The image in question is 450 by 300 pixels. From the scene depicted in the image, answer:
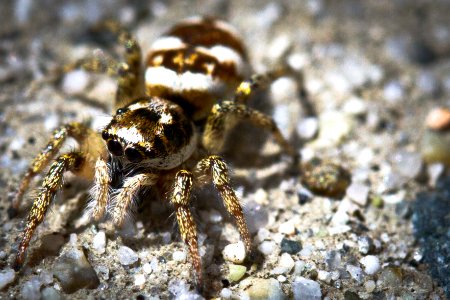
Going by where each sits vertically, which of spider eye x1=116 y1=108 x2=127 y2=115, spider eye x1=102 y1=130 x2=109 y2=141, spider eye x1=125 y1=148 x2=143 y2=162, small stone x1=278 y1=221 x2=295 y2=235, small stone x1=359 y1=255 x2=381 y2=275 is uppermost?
spider eye x1=116 y1=108 x2=127 y2=115

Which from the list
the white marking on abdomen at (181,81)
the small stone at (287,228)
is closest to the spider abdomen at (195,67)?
the white marking on abdomen at (181,81)

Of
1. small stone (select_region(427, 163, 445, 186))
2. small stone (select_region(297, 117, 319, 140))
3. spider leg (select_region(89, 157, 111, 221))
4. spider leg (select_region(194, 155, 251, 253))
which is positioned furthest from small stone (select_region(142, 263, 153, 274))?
small stone (select_region(427, 163, 445, 186))

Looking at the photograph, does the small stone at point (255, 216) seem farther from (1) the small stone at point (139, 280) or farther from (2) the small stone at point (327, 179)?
(1) the small stone at point (139, 280)

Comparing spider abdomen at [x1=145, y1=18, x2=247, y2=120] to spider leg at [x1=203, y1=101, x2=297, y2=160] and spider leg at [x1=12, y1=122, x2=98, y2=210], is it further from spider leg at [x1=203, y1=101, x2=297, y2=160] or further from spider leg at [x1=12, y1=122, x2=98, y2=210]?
spider leg at [x1=12, y1=122, x2=98, y2=210]

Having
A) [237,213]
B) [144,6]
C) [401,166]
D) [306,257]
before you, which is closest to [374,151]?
[401,166]

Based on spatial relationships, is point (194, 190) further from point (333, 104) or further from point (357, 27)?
point (357, 27)

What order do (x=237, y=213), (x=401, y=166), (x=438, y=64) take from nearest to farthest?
(x=237, y=213) < (x=401, y=166) < (x=438, y=64)
